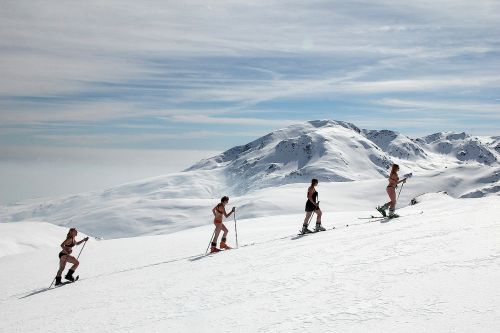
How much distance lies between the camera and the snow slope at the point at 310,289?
26.1 ft

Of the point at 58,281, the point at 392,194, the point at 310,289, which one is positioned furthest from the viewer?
the point at 392,194

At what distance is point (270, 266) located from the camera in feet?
43.0

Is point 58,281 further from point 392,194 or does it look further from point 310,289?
point 392,194

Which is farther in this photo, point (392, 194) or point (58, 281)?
point (392, 194)

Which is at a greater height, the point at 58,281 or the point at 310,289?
the point at 310,289

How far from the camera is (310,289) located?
1002 cm

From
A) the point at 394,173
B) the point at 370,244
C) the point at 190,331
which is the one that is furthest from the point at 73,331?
the point at 394,173

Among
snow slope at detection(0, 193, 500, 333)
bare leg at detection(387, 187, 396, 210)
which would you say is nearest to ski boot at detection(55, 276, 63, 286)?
snow slope at detection(0, 193, 500, 333)

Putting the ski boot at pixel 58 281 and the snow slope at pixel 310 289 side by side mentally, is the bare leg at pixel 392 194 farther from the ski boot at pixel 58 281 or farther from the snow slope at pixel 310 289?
the ski boot at pixel 58 281

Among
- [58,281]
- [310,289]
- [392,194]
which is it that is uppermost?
[392,194]

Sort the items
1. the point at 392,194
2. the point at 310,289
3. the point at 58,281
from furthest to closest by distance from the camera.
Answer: the point at 392,194 → the point at 58,281 → the point at 310,289

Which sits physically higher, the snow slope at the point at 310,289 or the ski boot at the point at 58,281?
the snow slope at the point at 310,289

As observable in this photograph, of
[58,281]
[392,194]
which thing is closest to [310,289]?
[392,194]

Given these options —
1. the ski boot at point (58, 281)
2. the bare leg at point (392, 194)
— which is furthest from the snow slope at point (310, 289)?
the bare leg at point (392, 194)
